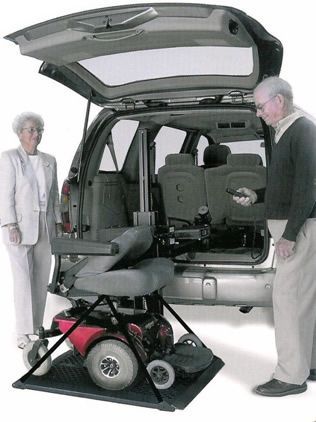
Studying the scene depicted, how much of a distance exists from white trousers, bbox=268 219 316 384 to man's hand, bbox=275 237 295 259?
4 cm

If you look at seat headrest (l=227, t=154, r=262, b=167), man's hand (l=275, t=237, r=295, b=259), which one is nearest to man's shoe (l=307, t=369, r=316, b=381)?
man's hand (l=275, t=237, r=295, b=259)

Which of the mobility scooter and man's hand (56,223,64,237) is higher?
man's hand (56,223,64,237)

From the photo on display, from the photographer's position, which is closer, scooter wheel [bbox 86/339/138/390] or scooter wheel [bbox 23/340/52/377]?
scooter wheel [bbox 86/339/138/390]

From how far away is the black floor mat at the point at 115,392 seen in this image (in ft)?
12.4

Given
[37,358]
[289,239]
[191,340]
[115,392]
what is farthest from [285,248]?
[37,358]

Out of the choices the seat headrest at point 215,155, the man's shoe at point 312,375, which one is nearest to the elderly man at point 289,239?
the man's shoe at point 312,375

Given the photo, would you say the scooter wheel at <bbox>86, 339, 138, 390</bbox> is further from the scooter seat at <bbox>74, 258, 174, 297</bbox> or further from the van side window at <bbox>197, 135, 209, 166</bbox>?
the van side window at <bbox>197, 135, 209, 166</bbox>

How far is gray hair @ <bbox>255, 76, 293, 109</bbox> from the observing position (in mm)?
3955

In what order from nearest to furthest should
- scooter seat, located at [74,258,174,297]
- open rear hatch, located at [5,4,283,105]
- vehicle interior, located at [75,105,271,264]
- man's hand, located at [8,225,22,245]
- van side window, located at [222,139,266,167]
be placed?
open rear hatch, located at [5,4,283,105] → scooter seat, located at [74,258,174,297] → man's hand, located at [8,225,22,245] → vehicle interior, located at [75,105,271,264] → van side window, located at [222,139,266,167]

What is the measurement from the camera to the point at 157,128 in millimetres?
5680

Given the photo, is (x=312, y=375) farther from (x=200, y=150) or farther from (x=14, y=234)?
(x=200, y=150)

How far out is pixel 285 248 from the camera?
12.7 feet

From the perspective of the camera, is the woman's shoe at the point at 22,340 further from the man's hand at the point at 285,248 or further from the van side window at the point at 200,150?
the van side window at the point at 200,150

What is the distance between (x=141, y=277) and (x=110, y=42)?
1.42 meters
